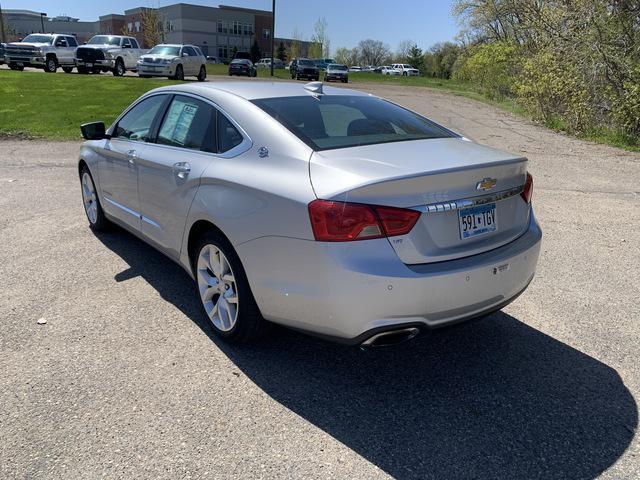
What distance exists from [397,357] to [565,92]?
15364mm

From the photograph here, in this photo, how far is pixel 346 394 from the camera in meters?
3.02

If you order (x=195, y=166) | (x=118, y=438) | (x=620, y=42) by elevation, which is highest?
(x=620, y=42)

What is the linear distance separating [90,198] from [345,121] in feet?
11.2

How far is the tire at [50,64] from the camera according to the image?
96.2 ft

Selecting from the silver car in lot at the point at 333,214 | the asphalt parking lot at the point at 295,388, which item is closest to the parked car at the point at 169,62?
the asphalt parking lot at the point at 295,388

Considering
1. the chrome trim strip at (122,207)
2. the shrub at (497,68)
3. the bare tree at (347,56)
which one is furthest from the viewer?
the bare tree at (347,56)

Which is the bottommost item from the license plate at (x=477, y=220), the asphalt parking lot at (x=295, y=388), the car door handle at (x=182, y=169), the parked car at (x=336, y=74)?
the asphalt parking lot at (x=295, y=388)

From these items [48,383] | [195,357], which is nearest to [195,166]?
[195,357]

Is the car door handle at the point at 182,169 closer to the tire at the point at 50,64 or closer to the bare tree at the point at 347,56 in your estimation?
the tire at the point at 50,64

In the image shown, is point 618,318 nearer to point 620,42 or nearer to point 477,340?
point 477,340

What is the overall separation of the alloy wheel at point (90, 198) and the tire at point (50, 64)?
91.8 feet

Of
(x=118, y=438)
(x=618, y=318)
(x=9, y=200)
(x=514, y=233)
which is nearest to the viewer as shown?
(x=118, y=438)

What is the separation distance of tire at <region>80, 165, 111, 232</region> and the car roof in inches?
68.6

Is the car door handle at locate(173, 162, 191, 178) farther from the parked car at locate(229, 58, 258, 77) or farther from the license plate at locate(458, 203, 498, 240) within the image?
the parked car at locate(229, 58, 258, 77)
